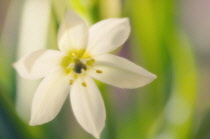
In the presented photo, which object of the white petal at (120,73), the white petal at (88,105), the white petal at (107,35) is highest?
the white petal at (107,35)

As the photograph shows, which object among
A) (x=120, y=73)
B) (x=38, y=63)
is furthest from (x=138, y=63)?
(x=38, y=63)

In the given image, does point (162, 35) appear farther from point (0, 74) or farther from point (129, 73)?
point (0, 74)

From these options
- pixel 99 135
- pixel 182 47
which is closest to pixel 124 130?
pixel 99 135

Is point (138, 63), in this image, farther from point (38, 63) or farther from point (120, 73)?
point (38, 63)

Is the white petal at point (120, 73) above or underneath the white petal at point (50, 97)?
above
